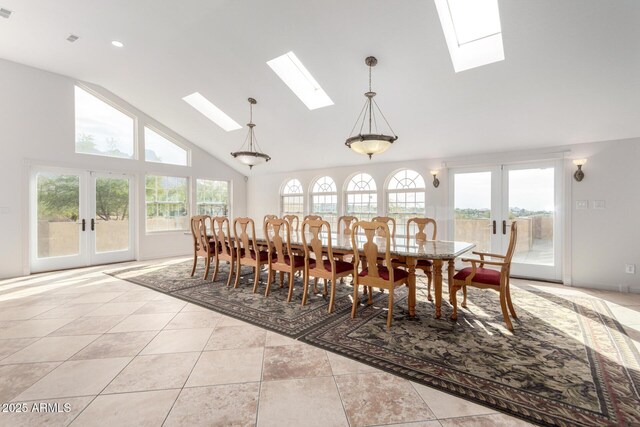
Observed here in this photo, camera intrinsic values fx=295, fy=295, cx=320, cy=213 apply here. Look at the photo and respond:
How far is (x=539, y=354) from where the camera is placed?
7.48 ft

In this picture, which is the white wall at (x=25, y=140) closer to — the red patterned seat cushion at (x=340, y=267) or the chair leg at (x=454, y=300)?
the red patterned seat cushion at (x=340, y=267)

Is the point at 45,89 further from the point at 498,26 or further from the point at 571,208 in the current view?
the point at 571,208

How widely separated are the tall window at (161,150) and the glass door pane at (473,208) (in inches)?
244

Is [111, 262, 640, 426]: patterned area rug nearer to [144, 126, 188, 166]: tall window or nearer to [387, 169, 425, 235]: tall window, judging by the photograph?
[387, 169, 425, 235]: tall window

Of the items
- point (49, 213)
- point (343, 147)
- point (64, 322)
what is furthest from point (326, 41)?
point (49, 213)

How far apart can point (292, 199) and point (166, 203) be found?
3014 millimetres

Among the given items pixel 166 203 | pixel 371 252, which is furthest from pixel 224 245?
pixel 166 203

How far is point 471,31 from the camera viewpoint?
338 centimetres

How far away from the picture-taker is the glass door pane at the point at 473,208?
16.8 feet

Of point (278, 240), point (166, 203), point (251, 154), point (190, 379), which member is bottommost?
point (190, 379)

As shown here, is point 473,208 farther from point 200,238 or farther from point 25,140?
point 25,140

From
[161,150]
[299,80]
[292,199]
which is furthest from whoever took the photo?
[292,199]

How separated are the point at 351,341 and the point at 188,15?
411cm

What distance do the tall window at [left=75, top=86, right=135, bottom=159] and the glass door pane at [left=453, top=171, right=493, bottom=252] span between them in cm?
677
